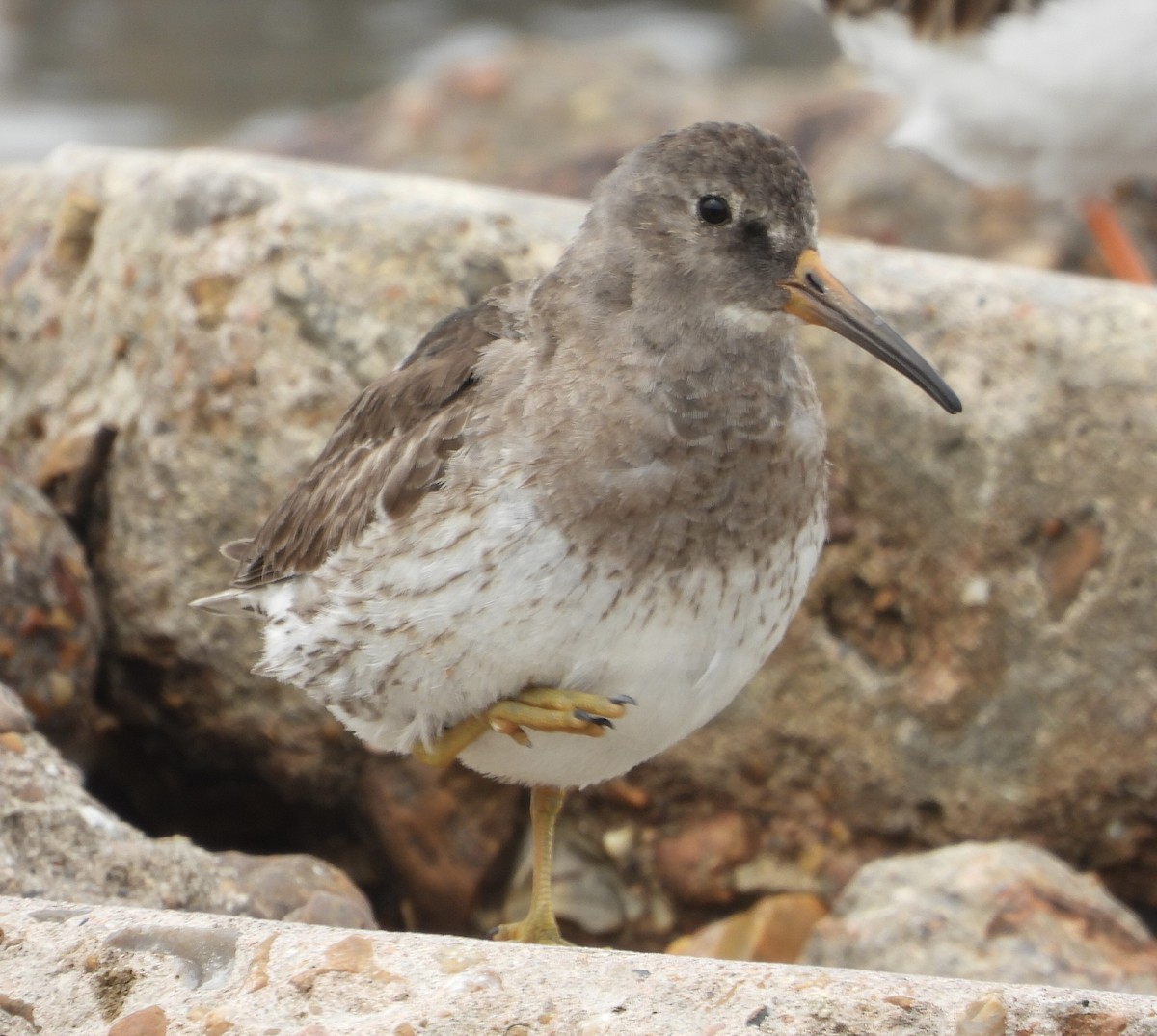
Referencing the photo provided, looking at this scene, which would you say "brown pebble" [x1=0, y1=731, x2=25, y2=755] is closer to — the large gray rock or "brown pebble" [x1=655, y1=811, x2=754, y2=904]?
the large gray rock

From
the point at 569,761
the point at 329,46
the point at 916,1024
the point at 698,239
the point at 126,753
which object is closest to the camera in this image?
the point at 916,1024

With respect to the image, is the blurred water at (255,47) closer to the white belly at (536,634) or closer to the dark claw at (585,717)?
the white belly at (536,634)

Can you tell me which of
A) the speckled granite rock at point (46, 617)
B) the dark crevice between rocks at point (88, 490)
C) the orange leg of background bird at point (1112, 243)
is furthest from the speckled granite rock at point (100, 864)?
the orange leg of background bird at point (1112, 243)

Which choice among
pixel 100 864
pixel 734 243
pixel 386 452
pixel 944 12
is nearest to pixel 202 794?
pixel 100 864

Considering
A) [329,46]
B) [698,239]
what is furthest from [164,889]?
[329,46]

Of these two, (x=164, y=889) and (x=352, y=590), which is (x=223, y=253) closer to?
(x=352, y=590)

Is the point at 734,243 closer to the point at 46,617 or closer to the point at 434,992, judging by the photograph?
Result: the point at 434,992

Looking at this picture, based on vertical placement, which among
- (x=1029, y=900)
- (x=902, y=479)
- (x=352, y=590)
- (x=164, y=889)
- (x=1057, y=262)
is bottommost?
(x=164, y=889)

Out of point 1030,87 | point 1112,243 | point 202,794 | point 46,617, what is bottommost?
point 202,794
